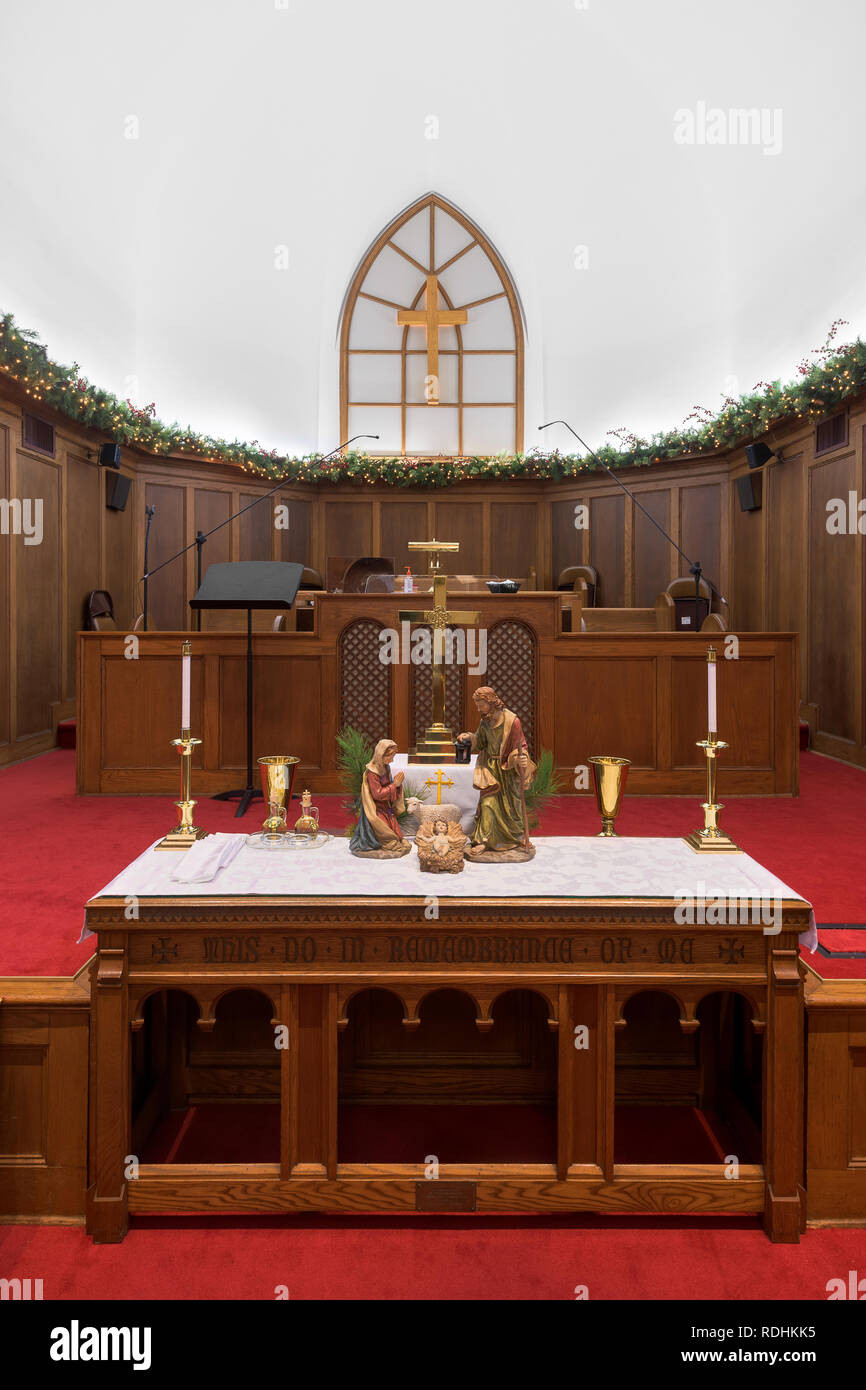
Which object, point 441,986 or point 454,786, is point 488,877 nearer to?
point 441,986

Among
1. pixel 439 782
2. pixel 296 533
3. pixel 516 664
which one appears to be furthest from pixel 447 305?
pixel 439 782

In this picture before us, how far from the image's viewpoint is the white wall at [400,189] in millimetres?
8008

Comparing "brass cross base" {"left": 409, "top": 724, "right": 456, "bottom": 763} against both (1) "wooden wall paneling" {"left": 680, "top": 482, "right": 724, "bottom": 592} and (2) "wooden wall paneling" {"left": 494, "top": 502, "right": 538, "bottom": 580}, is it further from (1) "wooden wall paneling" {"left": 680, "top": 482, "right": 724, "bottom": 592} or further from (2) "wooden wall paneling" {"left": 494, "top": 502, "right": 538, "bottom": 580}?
(2) "wooden wall paneling" {"left": 494, "top": 502, "right": 538, "bottom": 580}

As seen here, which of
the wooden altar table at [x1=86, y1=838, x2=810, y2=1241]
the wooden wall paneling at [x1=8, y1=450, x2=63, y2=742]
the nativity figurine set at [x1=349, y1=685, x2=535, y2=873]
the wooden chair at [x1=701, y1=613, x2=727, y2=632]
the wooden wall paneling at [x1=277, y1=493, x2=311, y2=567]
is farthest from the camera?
the wooden wall paneling at [x1=277, y1=493, x2=311, y2=567]

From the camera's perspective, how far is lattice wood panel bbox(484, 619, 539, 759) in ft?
19.5

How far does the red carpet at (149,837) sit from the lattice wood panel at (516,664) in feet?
2.44

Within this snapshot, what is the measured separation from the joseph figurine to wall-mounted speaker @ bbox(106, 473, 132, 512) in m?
7.97

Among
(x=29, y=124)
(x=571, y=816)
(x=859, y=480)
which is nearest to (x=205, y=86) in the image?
(x=29, y=124)

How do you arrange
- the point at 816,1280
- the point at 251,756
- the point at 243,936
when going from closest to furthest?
the point at 816,1280, the point at 243,936, the point at 251,756

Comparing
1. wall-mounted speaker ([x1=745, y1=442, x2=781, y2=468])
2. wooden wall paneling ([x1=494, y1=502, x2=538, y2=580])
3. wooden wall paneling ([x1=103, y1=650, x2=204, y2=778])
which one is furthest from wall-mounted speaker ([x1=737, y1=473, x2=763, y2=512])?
wooden wall paneling ([x1=103, y1=650, x2=204, y2=778])

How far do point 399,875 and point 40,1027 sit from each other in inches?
42.5

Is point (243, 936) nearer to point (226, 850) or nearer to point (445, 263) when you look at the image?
point (226, 850)

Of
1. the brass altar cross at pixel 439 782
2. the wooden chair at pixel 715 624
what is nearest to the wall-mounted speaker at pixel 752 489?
the wooden chair at pixel 715 624

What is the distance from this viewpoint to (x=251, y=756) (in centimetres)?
581
